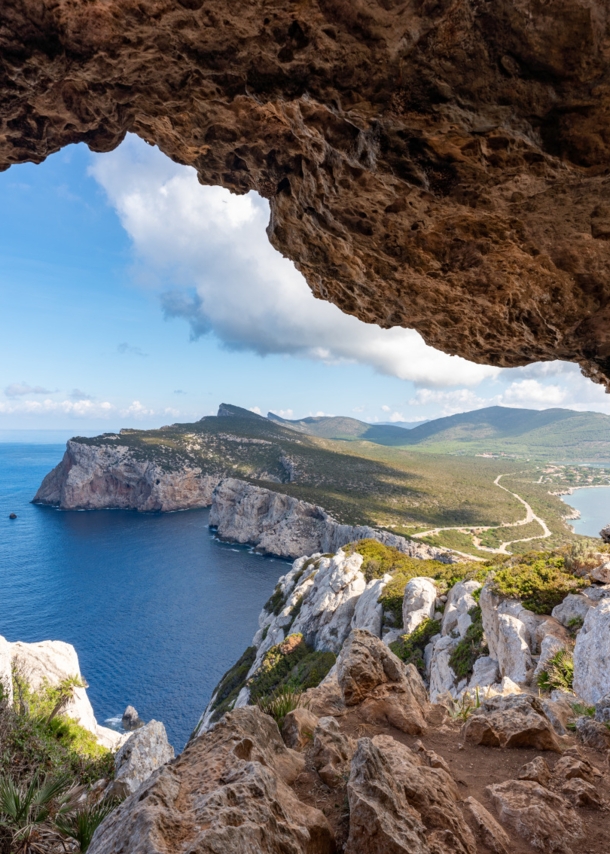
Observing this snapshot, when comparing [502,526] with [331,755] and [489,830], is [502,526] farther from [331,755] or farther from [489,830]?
[489,830]

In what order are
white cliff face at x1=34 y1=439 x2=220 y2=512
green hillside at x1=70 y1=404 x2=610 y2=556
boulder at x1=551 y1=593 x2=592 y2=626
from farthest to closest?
white cliff face at x1=34 y1=439 x2=220 y2=512, green hillside at x1=70 y1=404 x2=610 y2=556, boulder at x1=551 y1=593 x2=592 y2=626

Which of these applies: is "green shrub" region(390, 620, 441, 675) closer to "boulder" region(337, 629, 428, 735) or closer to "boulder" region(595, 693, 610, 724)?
"boulder" region(337, 629, 428, 735)

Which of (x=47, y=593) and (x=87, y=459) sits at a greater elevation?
(x=87, y=459)

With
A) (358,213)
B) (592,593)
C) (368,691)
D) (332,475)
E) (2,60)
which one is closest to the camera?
(2,60)

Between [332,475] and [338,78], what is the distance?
105m

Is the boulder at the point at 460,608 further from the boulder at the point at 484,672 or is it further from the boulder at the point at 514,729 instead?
the boulder at the point at 514,729

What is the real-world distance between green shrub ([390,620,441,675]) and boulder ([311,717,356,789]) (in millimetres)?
16058

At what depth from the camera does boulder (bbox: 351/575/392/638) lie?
24436mm

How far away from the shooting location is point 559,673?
11438 millimetres

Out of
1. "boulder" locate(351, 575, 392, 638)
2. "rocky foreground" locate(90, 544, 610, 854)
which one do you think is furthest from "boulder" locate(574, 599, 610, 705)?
"boulder" locate(351, 575, 392, 638)

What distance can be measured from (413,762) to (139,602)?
67.0 metres

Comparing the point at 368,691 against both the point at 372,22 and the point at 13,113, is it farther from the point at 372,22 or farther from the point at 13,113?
the point at 13,113

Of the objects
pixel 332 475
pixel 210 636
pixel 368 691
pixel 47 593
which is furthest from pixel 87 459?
pixel 368 691

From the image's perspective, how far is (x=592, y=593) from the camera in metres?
13.6
